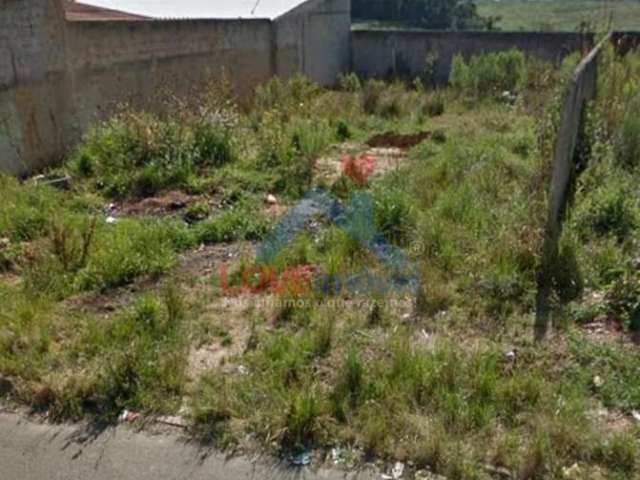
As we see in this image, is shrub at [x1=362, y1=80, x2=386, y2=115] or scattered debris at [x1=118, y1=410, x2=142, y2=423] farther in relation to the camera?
shrub at [x1=362, y1=80, x2=386, y2=115]

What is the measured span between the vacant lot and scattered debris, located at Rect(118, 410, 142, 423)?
3 centimetres

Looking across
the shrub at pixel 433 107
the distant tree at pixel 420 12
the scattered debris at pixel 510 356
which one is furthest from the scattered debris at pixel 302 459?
the distant tree at pixel 420 12

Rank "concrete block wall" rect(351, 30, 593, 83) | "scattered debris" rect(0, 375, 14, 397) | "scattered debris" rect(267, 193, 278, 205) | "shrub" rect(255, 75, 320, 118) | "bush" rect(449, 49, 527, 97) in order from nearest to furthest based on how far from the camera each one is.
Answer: "scattered debris" rect(0, 375, 14, 397), "scattered debris" rect(267, 193, 278, 205), "shrub" rect(255, 75, 320, 118), "bush" rect(449, 49, 527, 97), "concrete block wall" rect(351, 30, 593, 83)

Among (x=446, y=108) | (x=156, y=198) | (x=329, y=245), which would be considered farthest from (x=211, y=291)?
(x=446, y=108)

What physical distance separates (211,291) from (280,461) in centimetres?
190

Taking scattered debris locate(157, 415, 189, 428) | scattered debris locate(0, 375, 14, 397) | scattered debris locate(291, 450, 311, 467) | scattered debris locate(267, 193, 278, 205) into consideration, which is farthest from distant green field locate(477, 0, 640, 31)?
scattered debris locate(0, 375, 14, 397)

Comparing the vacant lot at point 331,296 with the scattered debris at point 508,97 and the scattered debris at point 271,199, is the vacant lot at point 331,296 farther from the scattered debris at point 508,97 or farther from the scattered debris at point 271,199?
the scattered debris at point 508,97

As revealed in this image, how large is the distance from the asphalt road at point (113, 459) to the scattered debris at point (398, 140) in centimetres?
681

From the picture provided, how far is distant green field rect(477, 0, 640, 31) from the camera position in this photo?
44.8 feet

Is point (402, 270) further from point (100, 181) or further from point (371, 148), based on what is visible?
point (371, 148)

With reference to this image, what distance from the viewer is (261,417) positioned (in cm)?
299

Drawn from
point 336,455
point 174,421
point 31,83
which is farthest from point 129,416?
point 31,83

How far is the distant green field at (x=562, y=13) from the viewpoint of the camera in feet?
44.8

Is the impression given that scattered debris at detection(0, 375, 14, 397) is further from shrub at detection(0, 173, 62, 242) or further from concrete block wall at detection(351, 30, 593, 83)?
concrete block wall at detection(351, 30, 593, 83)
